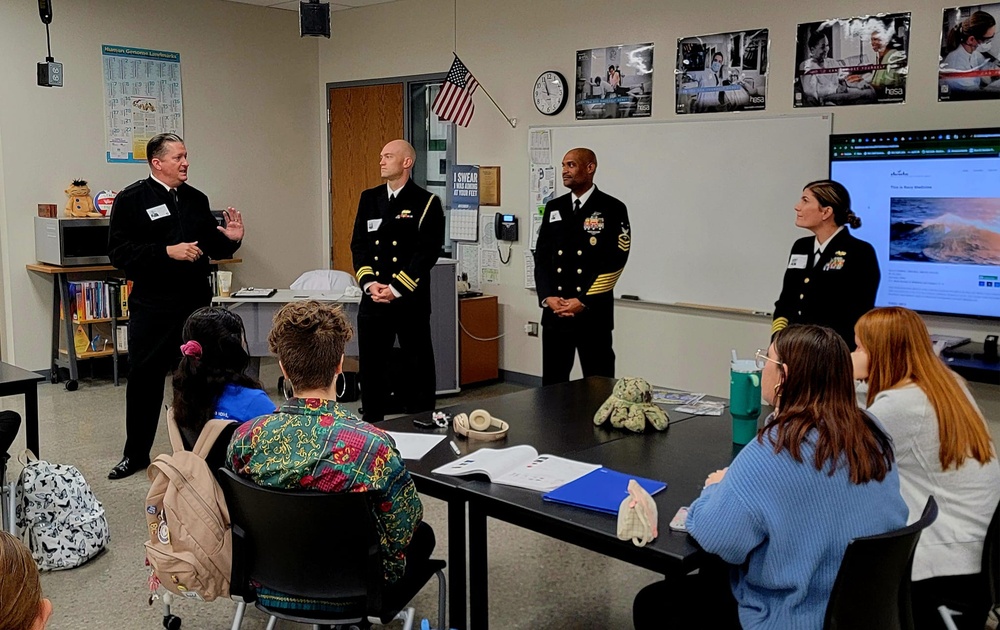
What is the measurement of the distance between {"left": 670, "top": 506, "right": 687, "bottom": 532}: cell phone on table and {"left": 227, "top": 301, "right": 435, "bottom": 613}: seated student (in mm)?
623

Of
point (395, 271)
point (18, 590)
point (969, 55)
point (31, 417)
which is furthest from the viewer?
point (395, 271)

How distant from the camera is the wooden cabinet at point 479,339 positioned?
693 cm

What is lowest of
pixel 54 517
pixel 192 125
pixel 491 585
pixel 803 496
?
pixel 491 585

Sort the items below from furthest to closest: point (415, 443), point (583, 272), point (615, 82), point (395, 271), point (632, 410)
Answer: point (615, 82)
point (395, 271)
point (583, 272)
point (632, 410)
point (415, 443)

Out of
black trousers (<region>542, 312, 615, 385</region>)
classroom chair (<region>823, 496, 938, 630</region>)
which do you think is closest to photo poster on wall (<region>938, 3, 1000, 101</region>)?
black trousers (<region>542, 312, 615, 385</region>)

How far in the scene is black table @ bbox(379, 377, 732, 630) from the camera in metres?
2.17

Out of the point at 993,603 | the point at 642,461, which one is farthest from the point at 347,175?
the point at 993,603

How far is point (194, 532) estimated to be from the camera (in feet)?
7.98

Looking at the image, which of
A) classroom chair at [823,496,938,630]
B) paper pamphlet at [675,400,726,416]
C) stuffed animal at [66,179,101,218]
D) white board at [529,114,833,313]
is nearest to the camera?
classroom chair at [823,496,938,630]

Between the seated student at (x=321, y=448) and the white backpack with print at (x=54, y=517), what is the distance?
5.61ft

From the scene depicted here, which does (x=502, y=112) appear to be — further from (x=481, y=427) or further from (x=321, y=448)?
(x=321, y=448)

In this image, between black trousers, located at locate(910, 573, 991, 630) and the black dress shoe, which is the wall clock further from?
black trousers, located at locate(910, 573, 991, 630)

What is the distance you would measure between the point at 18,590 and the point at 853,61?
16.3ft

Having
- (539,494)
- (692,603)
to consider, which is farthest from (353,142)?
(692,603)
